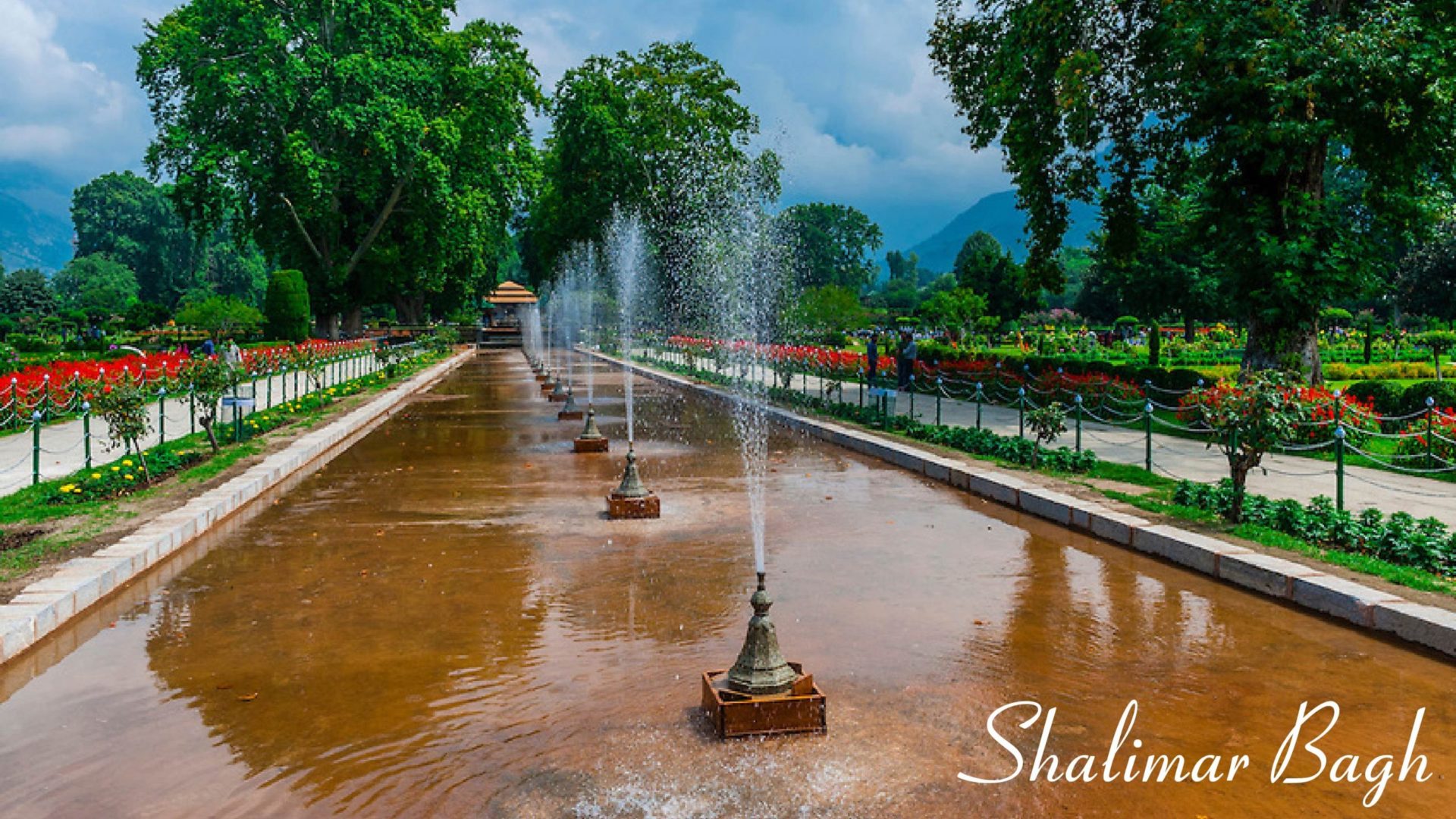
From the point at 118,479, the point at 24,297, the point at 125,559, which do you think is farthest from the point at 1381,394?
the point at 24,297

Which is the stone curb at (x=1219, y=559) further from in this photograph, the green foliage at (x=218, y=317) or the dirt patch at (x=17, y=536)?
the green foliage at (x=218, y=317)

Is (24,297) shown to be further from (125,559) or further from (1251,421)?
(1251,421)

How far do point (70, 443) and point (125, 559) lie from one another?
874 cm

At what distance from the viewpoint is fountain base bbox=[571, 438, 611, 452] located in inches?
535

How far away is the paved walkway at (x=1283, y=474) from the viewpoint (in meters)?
9.13

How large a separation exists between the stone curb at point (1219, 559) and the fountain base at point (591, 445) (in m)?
4.00

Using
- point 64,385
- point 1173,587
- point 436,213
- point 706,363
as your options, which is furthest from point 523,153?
point 1173,587

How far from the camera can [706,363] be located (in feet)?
117

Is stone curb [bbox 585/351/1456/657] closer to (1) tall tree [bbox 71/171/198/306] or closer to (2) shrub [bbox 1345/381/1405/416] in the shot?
(2) shrub [bbox 1345/381/1405/416]

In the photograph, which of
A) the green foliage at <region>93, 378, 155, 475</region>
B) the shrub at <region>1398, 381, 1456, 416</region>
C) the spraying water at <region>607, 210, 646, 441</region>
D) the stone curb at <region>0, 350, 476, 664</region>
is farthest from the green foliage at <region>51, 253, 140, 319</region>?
the shrub at <region>1398, 381, 1456, 416</region>

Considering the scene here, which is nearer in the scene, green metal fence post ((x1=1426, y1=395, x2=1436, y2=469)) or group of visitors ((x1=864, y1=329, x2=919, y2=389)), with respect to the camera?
green metal fence post ((x1=1426, y1=395, x2=1436, y2=469))

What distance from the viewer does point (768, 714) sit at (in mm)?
4230

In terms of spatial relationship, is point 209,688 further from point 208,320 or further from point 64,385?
point 208,320

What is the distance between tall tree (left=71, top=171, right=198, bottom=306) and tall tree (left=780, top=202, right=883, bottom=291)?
59.6 metres
